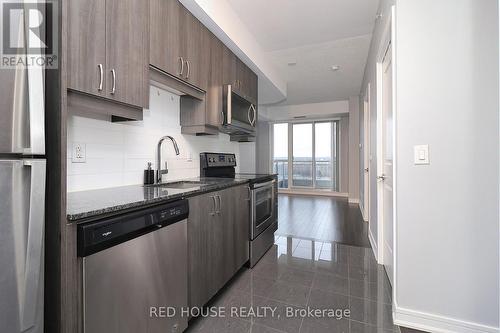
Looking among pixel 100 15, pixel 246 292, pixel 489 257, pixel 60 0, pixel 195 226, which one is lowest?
pixel 246 292

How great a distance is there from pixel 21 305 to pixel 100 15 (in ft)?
4.35

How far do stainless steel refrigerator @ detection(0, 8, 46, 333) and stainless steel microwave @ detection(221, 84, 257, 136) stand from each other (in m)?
1.72

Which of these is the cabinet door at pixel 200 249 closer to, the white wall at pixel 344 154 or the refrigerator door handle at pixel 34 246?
the refrigerator door handle at pixel 34 246

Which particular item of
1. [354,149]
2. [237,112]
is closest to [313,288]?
[237,112]

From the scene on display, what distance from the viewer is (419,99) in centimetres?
164

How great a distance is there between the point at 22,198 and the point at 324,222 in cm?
417

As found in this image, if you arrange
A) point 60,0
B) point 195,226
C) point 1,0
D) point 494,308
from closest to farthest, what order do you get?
point 1,0
point 60,0
point 494,308
point 195,226

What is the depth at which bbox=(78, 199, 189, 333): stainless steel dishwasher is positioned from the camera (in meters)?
0.97

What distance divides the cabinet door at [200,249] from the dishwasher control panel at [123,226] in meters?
0.18

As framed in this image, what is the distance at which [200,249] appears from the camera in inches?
65.9

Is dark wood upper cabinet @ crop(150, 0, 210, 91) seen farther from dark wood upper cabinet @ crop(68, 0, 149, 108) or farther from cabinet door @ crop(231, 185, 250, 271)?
cabinet door @ crop(231, 185, 250, 271)

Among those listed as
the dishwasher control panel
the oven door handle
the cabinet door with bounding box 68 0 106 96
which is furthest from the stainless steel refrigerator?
the oven door handle

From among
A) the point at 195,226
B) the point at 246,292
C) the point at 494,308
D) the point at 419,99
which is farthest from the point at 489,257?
the point at 195,226

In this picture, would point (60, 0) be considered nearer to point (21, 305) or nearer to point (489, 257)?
point (21, 305)
